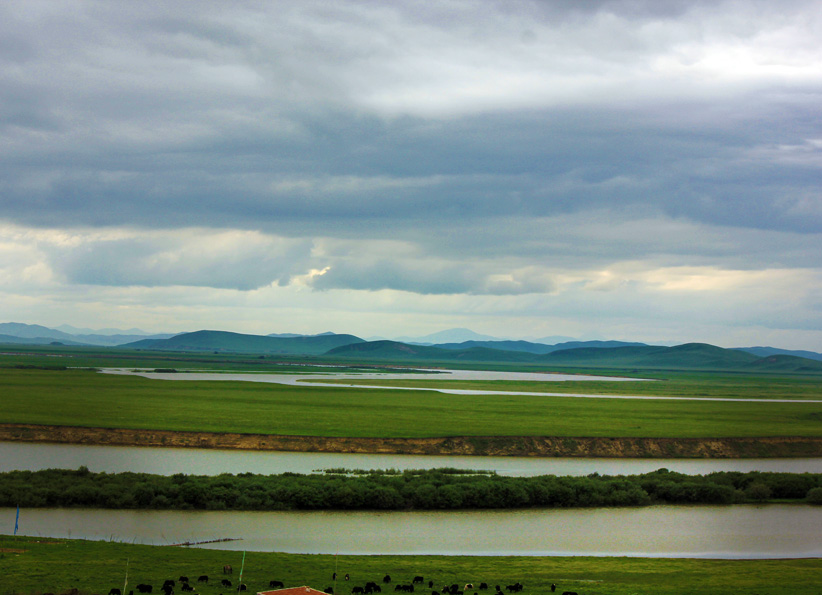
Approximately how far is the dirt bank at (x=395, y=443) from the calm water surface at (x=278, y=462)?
3.87 ft

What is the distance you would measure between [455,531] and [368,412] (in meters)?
38.2

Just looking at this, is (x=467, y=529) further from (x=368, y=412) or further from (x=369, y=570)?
(x=368, y=412)

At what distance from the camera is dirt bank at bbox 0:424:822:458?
53.7 metres

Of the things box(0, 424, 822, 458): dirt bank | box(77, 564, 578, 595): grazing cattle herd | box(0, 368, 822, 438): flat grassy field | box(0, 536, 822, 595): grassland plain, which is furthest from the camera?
box(0, 368, 822, 438): flat grassy field

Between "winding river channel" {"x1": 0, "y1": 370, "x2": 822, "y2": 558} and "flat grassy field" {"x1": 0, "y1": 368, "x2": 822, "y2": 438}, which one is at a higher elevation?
"flat grassy field" {"x1": 0, "y1": 368, "x2": 822, "y2": 438}

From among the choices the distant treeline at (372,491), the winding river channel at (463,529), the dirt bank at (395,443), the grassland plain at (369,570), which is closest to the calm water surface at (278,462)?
the winding river channel at (463,529)

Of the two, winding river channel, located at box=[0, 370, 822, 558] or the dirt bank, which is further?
the dirt bank

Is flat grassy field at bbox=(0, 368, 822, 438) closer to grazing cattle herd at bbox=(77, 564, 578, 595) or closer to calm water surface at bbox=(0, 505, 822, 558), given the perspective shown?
calm water surface at bbox=(0, 505, 822, 558)

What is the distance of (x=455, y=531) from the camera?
110ft

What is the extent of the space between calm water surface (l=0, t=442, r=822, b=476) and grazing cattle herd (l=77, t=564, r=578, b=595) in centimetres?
2084

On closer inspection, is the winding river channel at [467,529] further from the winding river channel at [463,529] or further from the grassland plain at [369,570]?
the grassland plain at [369,570]

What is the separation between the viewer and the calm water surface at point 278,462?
44.8 metres

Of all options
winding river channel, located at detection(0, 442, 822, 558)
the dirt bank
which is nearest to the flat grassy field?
the dirt bank

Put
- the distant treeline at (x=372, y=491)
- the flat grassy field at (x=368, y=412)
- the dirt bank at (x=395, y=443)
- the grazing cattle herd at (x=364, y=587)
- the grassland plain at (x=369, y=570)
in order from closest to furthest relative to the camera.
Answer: the grazing cattle herd at (x=364, y=587) < the grassland plain at (x=369, y=570) < the distant treeline at (x=372, y=491) < the dirt bank at (x=395, y=443) < the flat grassy field at (x=368, y=412)
